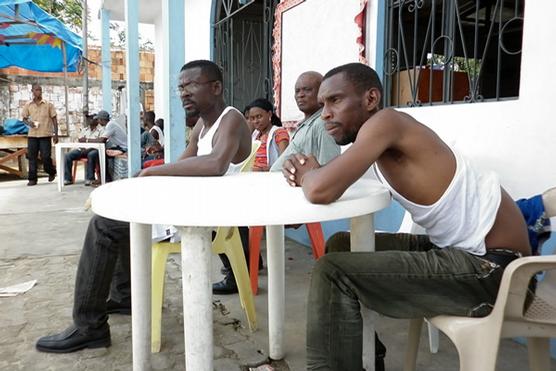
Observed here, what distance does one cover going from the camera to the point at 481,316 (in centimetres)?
133

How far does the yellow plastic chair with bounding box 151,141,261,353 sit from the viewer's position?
2166 mm

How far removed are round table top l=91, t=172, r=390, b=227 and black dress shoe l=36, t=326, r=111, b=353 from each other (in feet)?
3.05

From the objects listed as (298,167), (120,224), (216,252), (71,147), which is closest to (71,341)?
(120,224)

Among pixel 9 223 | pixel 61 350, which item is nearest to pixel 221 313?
pixel 61 350

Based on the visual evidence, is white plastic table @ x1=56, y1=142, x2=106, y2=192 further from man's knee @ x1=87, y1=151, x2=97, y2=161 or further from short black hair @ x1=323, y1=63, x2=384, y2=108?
short black hair @ x1=323, y1=63, x2=384, y2=108

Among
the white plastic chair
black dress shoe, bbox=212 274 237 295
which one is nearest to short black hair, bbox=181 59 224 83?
black dress shoe, bbox=212 274 237 295

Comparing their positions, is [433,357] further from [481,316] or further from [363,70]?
[363,70]

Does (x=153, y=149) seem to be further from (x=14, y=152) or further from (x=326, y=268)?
(x=326, y=268)

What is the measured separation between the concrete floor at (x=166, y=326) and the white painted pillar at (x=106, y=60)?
5549 mm

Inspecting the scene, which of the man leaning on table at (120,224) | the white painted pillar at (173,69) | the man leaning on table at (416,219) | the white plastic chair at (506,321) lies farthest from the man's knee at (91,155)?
the white plastic chair at (506,321)

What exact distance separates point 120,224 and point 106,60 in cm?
774

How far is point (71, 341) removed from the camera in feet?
7.11

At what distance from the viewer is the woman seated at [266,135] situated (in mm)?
3744

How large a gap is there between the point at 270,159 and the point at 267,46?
176 centimetres
